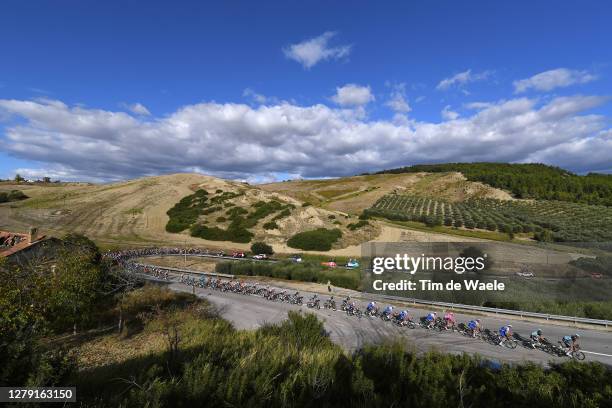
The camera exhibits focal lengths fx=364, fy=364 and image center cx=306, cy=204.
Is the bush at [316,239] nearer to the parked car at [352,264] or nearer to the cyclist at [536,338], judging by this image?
the parked car at [352,264]

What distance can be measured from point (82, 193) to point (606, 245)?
103041mm

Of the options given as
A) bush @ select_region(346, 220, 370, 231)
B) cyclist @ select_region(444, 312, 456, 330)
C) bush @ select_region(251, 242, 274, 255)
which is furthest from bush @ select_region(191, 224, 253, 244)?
cyclist @ select_region(444, 312, 456, 330)

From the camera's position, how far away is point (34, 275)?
19625 mm

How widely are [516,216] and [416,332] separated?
62296 millimetres

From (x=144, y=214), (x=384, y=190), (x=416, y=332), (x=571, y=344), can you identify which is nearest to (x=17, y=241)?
(x=144, y=214)

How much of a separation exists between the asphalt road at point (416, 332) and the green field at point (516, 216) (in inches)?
1522

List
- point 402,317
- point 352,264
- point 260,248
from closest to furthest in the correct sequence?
point 402,317 → point 352,264 → point 260,248

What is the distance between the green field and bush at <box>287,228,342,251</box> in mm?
19736

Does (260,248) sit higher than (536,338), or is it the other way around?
(260,248)

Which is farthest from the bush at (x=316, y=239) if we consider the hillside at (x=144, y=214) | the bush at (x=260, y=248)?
the bush at (x=260, y=248)

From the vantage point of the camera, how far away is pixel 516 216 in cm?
7419

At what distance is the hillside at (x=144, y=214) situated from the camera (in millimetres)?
67250

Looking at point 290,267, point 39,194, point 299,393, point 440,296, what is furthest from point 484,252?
point 39,194

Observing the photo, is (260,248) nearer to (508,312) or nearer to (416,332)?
(416,332)
